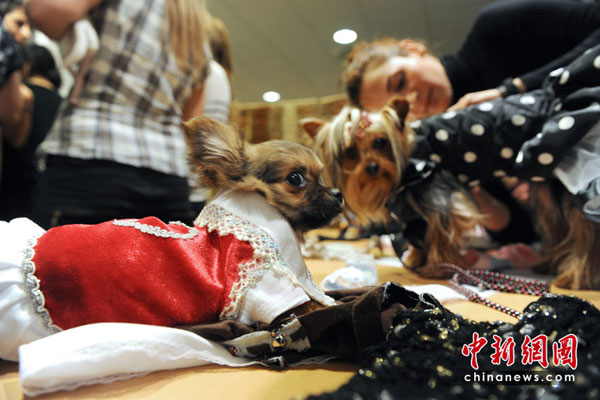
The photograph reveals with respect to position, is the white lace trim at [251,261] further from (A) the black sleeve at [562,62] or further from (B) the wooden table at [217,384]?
(A) the black sleeve at [562,62]

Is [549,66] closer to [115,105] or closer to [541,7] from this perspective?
[541,7]

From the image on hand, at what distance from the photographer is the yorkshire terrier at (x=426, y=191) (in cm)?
100

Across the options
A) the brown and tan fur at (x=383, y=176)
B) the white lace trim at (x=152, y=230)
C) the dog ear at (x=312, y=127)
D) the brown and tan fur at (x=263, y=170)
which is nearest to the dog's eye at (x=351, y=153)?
the brown and tan fur at (x=383, y=176)

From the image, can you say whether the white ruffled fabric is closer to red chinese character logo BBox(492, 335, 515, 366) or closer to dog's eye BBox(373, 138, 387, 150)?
red chinese character logo BBox(492, 335, 515, 366)

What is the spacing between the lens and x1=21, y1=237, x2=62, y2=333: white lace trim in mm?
448

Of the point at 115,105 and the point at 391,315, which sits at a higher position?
the point at 115,105

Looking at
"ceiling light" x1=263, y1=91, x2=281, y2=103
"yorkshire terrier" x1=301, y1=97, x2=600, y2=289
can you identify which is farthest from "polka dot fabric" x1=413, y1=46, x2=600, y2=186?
"ceiling light" x1=263, y1=91, x2=281, y2=103

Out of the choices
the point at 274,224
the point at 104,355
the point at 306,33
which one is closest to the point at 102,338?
the point at 104,355

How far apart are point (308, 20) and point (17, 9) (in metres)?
0.90

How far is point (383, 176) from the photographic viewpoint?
1072mm

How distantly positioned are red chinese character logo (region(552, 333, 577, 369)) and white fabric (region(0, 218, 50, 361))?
0.55 m

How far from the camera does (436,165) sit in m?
1.11

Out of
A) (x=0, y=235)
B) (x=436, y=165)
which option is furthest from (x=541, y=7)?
(x=0, y=235)

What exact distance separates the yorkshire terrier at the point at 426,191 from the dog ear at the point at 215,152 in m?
0.44
